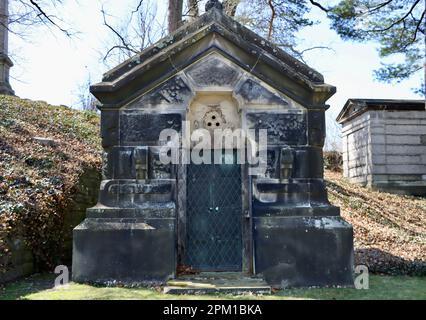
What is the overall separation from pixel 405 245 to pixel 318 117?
4.77 metres

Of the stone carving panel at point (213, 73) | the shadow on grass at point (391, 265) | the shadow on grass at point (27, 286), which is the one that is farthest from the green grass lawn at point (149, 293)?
the stone carving panel at point (213, 73)

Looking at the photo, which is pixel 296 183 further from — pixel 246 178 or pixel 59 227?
pixel 59 227

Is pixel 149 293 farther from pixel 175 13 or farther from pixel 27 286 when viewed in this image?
pixel 175 13

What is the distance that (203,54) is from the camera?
25.0ft

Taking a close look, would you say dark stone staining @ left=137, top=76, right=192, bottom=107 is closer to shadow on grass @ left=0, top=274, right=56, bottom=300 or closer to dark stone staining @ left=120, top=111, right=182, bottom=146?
dark stone staining @ left=120, top=111, right=182, bottom=146

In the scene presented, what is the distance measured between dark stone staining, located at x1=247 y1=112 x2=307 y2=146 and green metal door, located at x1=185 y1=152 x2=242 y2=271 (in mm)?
867

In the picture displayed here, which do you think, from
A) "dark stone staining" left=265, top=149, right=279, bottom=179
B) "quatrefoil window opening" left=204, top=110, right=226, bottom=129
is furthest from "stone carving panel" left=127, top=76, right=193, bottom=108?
"dark stone staining" left=265, top=149, right=279, bottom=179

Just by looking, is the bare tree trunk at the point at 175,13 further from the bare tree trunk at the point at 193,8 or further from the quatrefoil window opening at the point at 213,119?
the quatrefoil window opening at the point at 213,119

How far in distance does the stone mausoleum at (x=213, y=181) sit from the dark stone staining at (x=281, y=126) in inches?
0.7

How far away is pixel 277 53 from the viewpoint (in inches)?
304

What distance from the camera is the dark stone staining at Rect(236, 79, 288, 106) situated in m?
7.59

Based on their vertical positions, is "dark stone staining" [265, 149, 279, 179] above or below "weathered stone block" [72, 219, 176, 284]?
above

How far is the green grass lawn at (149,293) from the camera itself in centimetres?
622
